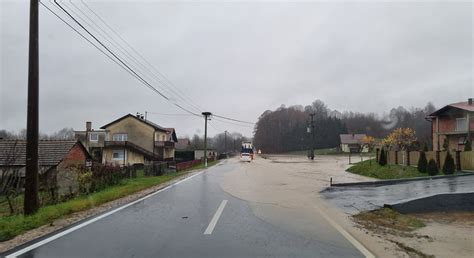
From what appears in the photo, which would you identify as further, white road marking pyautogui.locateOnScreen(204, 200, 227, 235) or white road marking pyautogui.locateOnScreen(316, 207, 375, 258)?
white road marking pyautogui.locateOnScreen(204, 200, 227, 235)

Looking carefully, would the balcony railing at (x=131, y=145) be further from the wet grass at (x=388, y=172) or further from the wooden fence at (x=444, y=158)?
the wooden fence at (x=444, y=158)

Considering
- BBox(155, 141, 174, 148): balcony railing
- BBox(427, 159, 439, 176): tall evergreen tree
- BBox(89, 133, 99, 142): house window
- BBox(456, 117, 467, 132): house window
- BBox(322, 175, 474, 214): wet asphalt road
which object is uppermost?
BBox(456, 117, 467, 132): house window

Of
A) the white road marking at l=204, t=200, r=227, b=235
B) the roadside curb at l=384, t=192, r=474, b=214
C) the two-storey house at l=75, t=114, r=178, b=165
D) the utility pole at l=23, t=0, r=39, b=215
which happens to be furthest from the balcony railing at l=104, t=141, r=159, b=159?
the roadside curb at l=384, t=192, r=474, b=214

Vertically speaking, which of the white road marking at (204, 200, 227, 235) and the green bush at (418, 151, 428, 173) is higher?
the green bush at (418, 151, 428, 173)

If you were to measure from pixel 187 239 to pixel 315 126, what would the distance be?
143003 mm

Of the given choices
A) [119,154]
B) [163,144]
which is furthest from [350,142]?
[119,154]

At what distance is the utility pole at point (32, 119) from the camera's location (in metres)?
10.6

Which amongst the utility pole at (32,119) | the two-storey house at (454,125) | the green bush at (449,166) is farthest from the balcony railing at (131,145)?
the utility pole at (32,119)

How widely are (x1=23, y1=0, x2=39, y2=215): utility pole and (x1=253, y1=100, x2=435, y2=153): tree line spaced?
421 ft

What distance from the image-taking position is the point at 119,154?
59688mm

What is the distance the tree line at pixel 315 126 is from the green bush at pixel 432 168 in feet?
372

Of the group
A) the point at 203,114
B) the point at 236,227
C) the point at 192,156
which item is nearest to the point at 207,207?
the point at 236,227

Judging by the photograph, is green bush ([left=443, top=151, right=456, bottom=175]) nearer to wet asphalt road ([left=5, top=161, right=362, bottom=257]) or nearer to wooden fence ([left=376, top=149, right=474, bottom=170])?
wooden fence ([left=376, top=149, right=474, bottom=170])

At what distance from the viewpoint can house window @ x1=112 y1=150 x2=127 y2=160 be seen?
59.4 meters
